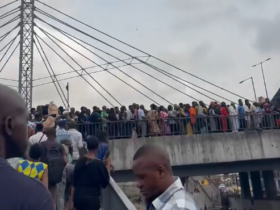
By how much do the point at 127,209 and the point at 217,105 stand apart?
44.4 feet

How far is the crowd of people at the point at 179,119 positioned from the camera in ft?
55.8

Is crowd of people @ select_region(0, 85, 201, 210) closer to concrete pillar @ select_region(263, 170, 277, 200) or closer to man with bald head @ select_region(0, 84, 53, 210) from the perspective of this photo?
man with bald head @ select_region(0, 84, 53, 210)

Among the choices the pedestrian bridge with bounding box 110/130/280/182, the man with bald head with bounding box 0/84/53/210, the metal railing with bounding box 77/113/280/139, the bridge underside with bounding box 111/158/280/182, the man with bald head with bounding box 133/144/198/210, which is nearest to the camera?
the man with bald head with bounding box 0/84/53/210

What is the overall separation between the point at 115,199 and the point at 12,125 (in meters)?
5.24

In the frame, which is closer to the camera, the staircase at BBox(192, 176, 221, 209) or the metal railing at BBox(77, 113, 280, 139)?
the metal railing at BBox(77, 113, 280, 139)

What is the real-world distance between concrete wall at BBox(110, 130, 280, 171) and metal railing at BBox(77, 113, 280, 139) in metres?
0.38

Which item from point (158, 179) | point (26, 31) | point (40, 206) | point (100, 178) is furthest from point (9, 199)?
point (26, 31)

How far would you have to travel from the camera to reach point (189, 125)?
1819cm

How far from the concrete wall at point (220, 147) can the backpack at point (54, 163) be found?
11.4 meters

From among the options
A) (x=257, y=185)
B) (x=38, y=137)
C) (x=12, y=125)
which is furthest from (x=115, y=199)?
(x=257, y=185)

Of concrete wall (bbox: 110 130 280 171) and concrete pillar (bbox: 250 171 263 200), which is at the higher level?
concrete wall (bbox: 110 130 280 171)

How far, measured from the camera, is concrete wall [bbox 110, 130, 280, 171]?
17.7 meters

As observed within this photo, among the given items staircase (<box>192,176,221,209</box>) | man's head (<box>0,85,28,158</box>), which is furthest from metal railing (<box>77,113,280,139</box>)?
staircase (<box>192,176,221,209</box>)

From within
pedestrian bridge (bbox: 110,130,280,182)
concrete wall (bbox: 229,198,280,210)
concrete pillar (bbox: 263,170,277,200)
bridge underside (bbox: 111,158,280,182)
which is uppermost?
pedestrian bridge (bbox: 110,130,280,182)
